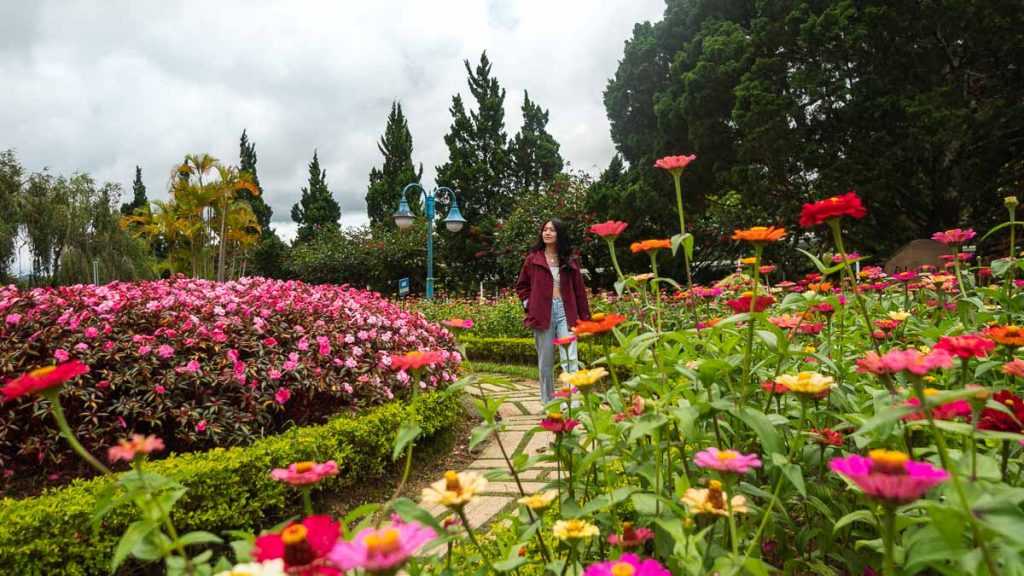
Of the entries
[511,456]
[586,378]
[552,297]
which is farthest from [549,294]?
[586,378]

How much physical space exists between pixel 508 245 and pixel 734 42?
23.6 feet

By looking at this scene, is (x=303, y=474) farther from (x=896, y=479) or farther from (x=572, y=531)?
(x=896, y=479)

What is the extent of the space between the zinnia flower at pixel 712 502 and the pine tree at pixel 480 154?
17533mm

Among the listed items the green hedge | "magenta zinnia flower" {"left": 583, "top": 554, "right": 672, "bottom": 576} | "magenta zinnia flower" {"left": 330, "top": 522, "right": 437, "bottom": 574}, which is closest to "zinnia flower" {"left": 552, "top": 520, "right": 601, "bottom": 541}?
"magenta zinnia flower" {"left": 583, "top": 554, "right": 672, "bottom": 576}

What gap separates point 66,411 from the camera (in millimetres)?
2562

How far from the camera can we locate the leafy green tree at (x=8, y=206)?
544 inches

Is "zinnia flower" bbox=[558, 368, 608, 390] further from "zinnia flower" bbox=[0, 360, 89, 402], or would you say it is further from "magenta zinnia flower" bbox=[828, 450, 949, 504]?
"zinnia flower" bbox=[0, 360, 89, 402]

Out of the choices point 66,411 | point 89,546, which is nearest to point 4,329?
point 66,411

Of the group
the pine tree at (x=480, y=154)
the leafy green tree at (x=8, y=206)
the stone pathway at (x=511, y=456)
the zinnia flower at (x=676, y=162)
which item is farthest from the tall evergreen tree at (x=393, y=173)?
the zinnia flower at (x=676, y=162)

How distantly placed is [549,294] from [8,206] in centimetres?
1730

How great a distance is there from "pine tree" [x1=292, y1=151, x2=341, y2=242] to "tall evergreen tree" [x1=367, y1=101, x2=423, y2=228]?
4.07m

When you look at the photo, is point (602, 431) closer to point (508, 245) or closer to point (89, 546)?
point (89, 546)

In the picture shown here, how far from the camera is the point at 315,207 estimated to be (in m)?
27.0

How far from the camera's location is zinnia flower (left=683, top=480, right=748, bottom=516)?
722 millimetres
